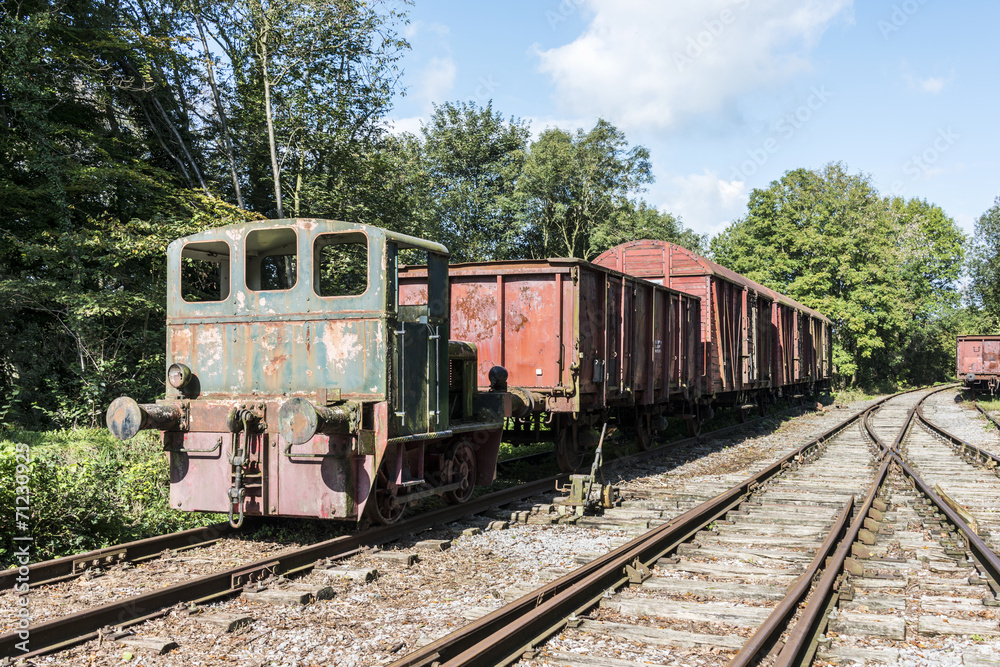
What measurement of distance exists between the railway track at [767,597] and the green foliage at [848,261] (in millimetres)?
36221

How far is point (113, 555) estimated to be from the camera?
5777mm

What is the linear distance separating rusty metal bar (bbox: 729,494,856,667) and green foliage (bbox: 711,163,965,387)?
3773 centimetres

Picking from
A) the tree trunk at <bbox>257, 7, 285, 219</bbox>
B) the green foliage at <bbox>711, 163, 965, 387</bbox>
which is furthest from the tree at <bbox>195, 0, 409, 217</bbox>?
the green foliage at <bbox>711, 163, 965, 387</bbox>

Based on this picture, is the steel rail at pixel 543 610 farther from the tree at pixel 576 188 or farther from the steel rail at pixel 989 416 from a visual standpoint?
the tree at pixel 576 188

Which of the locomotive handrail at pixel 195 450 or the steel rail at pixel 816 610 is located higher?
the locomotive handrail at pixel 195 450

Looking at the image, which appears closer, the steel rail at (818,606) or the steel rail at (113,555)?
the steel rail at (818,606)

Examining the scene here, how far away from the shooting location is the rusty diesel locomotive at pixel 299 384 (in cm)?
619

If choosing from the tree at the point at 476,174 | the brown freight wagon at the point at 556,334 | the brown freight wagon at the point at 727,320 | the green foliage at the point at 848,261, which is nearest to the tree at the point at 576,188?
the tree at the point at 476,174

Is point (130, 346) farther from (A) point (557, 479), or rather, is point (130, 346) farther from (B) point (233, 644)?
(B) point (233, 644)

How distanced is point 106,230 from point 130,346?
8.18 ft

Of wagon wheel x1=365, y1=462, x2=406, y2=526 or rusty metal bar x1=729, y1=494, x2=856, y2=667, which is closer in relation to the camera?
rusty metal bar x1=729, y1=494, x2=856, y2=667

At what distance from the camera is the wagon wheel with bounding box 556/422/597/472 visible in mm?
10609

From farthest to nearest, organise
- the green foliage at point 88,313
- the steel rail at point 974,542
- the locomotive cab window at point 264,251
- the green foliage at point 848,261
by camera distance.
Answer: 1. the green foliage at point 848,261
2. the green foliage at point 88,313
3. the locomotive cab window at point 264,251
4. the steel rail at point 974,542

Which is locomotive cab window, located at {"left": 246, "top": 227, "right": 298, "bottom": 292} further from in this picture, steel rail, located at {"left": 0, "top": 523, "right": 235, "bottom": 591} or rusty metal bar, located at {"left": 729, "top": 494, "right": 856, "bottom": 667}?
Result: rusty metal bar, located at {"left": 729, "top": 494, "right": 856, "bottom": 667}
